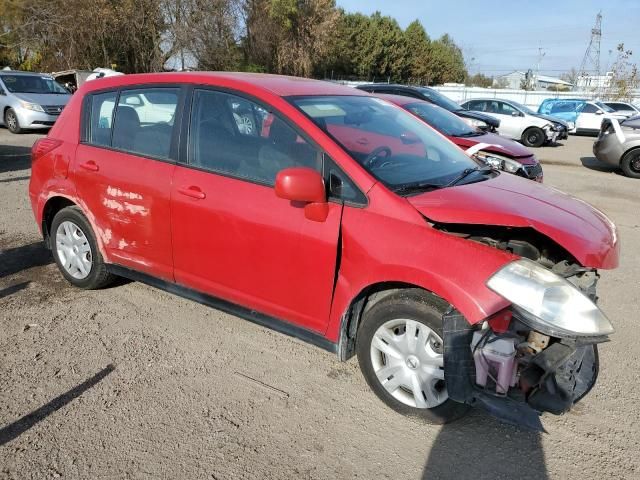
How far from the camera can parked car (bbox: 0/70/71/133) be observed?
1423 centimetres

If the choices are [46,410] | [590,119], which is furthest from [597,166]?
[46,410]

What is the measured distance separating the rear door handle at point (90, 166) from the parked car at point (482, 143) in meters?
4.24

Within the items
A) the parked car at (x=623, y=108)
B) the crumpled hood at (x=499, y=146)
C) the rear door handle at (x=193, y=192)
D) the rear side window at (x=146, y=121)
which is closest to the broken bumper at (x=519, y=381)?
the rear door handle at (x=193, y=192)

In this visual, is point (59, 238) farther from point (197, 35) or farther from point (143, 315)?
point (197, 35)

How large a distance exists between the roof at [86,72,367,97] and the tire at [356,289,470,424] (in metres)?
1.50

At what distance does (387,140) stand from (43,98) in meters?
14.1

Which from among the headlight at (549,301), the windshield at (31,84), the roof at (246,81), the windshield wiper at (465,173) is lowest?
the windshield at (31,84)

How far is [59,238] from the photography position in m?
4.46

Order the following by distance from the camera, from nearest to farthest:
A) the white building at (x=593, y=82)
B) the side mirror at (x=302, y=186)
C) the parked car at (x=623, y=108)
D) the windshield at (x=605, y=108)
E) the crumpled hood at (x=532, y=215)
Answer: the crumpled hood at (x=532, y=215), the side mirror at (x=302, y=186), the windshield at (x=605, y=108), the parked car at (x=623, y=108), the white building at (x=593, y=82)

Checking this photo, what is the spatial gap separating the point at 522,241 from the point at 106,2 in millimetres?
35219

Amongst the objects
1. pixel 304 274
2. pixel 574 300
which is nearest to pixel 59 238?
pixel 304 274

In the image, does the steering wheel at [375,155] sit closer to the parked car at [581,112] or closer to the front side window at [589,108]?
the parked car at [581,112]

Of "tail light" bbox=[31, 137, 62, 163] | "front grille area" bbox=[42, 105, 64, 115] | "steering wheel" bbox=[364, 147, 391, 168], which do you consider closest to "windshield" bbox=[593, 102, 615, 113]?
"front grille area" bbox=[42, 105, 64, 115]

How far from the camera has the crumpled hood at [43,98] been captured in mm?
14375
